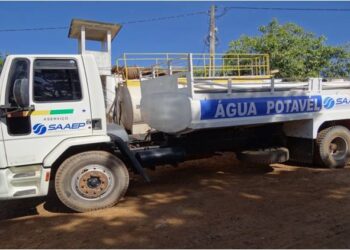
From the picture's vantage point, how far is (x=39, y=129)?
5738 millimetres

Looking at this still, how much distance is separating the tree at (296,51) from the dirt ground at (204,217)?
12647 millimetres

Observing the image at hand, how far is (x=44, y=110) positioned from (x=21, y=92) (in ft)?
1.48

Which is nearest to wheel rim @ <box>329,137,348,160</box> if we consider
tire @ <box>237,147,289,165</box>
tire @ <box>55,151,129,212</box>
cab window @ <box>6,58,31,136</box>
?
tire @ <box>237,147,289,165</box>

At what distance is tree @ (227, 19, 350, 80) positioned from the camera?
65.6ft

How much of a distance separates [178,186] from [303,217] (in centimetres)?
268

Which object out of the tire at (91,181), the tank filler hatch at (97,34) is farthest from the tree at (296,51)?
the tire at (91,181)

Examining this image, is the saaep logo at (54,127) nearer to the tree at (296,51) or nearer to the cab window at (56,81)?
the cab window at (56,81)

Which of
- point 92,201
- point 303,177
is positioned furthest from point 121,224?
point 303,177

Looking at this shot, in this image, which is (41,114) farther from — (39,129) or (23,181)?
(23,181)

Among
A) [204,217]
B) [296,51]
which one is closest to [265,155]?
[204,217]

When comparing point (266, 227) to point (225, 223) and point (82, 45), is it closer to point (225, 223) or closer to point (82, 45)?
point (225, 223)

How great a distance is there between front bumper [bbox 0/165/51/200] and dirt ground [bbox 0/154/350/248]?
0.44m

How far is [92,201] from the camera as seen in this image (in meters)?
6.04

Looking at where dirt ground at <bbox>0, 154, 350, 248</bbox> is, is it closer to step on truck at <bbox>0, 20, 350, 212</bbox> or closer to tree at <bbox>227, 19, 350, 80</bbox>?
step on truck at <bbox>0, 20, 350, 212</bbox>
